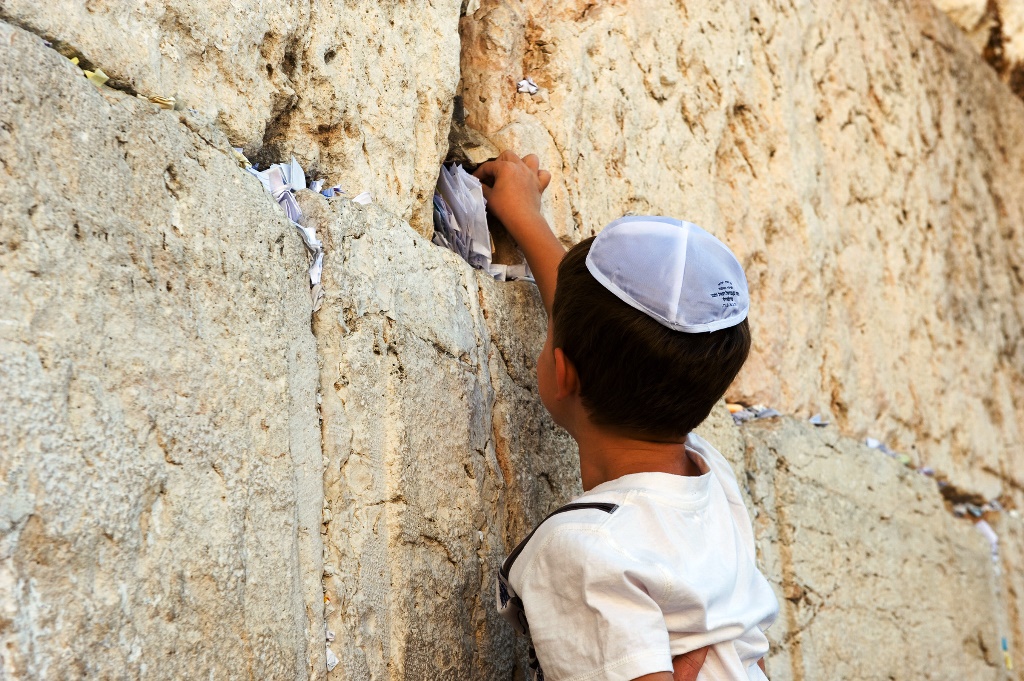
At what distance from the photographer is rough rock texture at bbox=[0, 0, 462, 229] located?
1.21 m

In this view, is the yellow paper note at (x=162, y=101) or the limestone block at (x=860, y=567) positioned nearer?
the yellow paper note at (x=162, y=101)

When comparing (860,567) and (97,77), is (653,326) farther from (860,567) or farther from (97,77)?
(860,567)

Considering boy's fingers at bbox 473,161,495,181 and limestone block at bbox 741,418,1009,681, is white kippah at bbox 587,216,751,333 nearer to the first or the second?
boy's fingers at bbox 473,161,495,181

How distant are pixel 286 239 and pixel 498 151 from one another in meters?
0.72

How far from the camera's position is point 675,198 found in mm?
2420

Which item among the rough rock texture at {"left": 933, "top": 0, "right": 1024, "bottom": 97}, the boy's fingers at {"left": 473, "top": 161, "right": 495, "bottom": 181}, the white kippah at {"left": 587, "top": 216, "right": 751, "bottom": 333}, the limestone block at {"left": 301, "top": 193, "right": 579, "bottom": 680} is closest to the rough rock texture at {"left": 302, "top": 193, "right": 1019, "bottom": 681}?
the limestone block at {"left": 301, "top": 193, "right": 579, "bottom": 680}

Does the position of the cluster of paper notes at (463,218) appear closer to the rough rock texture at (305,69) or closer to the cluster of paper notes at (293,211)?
the rough rock texture at (305,69)

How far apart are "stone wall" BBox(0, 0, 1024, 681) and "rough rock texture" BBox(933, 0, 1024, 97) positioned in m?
2.47

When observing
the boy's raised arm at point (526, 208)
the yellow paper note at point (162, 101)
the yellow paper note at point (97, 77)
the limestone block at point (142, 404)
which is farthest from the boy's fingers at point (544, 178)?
the yellow paper note at point (97, 77)

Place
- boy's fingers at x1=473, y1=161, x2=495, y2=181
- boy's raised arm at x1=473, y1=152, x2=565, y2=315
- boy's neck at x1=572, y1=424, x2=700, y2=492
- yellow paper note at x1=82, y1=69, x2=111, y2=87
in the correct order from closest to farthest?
yellow paper note at x1=82, y1=69, x2=111, y2=87
boy's neck at x1=572, y1=424, x2=700, y2=492
boy's raised arm at x1=473, y1=152, x2=565, y2=315
boy's fingers at x1=473, y1=161, x2=495, y2=181

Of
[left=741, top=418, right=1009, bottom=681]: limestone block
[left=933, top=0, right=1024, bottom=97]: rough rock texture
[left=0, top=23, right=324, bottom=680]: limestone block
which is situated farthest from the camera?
[left=933, top=0, right=1024, bottom=97]: rough rock texture

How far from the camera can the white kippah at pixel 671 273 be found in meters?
1.32

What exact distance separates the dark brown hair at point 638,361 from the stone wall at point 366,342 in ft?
0.90

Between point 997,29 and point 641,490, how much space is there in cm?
481
